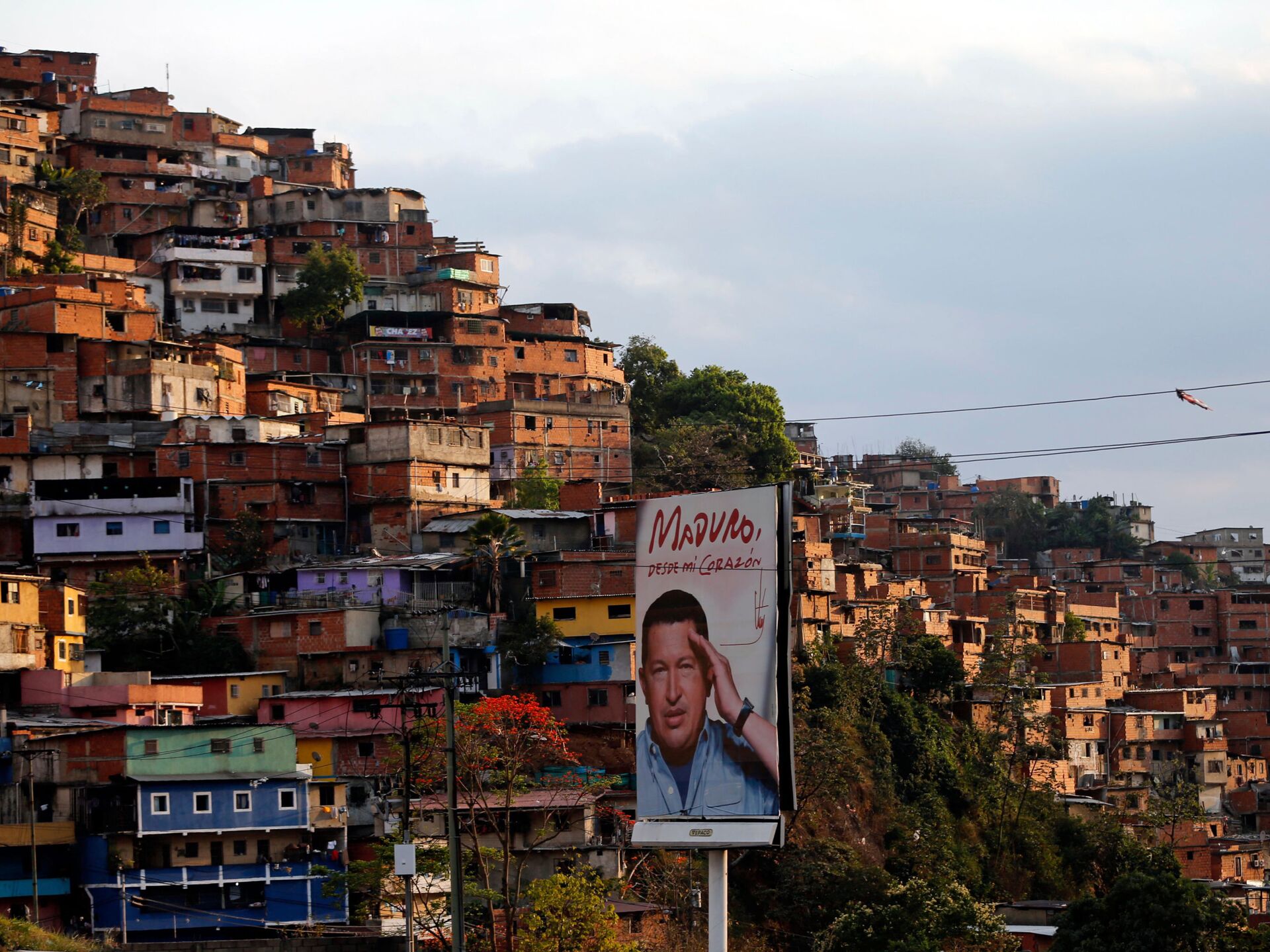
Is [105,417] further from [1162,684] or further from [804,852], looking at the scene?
[1162,684]

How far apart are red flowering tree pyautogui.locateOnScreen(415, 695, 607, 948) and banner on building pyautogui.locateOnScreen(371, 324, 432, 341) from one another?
29.8 meters

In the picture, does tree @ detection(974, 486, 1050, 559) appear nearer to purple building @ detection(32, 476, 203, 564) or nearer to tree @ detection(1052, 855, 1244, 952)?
purple building @ detection(32, 476, 203, 564)

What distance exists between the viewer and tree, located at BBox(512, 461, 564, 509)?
2694 inches

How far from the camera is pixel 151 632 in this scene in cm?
5772

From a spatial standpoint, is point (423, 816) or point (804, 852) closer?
point (423, 816)

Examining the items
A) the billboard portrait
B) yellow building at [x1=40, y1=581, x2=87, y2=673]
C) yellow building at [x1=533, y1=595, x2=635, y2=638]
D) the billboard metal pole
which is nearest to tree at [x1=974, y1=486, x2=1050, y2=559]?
yellow building at [x1=533, y1=595, x2=635, y2=638]

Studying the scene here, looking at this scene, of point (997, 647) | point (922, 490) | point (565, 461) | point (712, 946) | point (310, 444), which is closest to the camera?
point (712, 946)

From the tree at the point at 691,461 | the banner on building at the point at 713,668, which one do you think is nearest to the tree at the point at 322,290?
the tree at the point at 691,461

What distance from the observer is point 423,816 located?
48.3 metres

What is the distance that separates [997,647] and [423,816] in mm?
28796

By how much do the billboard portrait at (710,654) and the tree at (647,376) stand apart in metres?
58.8

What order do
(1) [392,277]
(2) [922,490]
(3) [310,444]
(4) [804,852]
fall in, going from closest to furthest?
(4) [804,852], (3) [310,444], (1) [392,277], (2) [922,490]

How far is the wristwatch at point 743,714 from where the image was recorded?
88.2ft

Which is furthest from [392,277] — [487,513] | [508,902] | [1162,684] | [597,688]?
[508,902]
